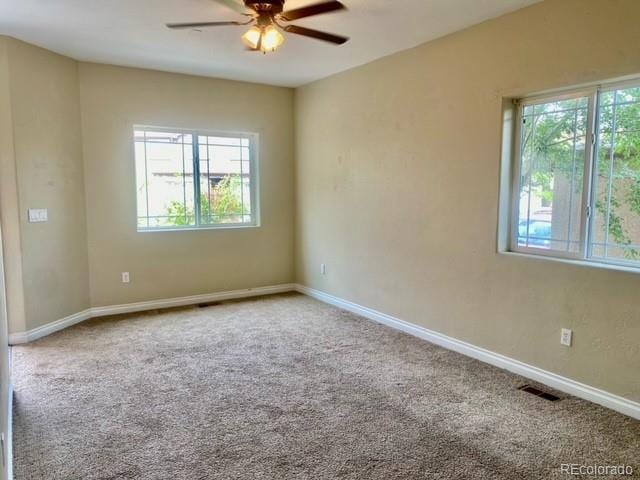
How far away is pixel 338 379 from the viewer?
3.20m

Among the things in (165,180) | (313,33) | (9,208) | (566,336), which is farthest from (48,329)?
(566,336)

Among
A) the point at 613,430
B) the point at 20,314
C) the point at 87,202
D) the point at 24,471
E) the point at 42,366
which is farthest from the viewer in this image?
the point at 87,202

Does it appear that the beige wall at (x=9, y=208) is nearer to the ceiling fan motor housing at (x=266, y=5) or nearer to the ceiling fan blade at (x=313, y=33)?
the ceiling fan motor housing at (x=266, y=5)

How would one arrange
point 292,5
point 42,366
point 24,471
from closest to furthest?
point 24,471, point 292,5, point 42,366

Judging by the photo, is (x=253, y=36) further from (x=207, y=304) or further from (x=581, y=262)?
(x=207, y=304)

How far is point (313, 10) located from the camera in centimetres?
260

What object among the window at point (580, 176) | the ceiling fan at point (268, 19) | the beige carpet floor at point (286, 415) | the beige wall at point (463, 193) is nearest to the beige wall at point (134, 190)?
the beige wall at point (463, 193)

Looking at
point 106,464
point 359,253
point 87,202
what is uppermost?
point 87,202

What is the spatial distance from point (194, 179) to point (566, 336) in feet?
13.8

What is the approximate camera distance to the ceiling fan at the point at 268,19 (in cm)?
259

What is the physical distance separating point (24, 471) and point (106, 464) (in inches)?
14.7

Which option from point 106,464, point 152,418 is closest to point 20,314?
point 152,418

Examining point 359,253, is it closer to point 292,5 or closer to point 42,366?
point 292,5

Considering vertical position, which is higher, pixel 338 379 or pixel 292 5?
pixel 292 5
